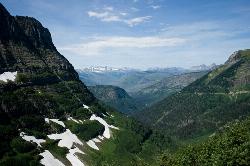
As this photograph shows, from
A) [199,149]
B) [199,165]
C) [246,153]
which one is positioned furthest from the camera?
[199,149]

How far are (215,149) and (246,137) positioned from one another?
11.9 metres

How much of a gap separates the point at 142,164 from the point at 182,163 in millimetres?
14055

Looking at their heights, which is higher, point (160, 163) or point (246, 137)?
point (246, 137)

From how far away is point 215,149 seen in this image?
155 metres

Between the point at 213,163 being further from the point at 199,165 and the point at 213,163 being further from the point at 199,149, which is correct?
the point at 199,149

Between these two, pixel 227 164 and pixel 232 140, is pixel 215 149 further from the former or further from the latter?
pixel 227 164

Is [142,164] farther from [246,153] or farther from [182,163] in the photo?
[246,153]

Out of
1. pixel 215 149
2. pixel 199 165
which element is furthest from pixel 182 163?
pixel 215 149

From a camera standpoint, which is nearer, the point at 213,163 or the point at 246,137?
the point at 213,163

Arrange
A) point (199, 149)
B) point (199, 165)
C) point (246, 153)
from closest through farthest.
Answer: point (246, 153)
point (199, 165)
point (199, 149)

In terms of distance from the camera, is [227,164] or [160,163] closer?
[227,164]

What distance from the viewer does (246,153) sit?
128 meters

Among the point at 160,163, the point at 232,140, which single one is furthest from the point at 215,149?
the point at 160,163

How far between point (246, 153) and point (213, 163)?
35.1 ft
